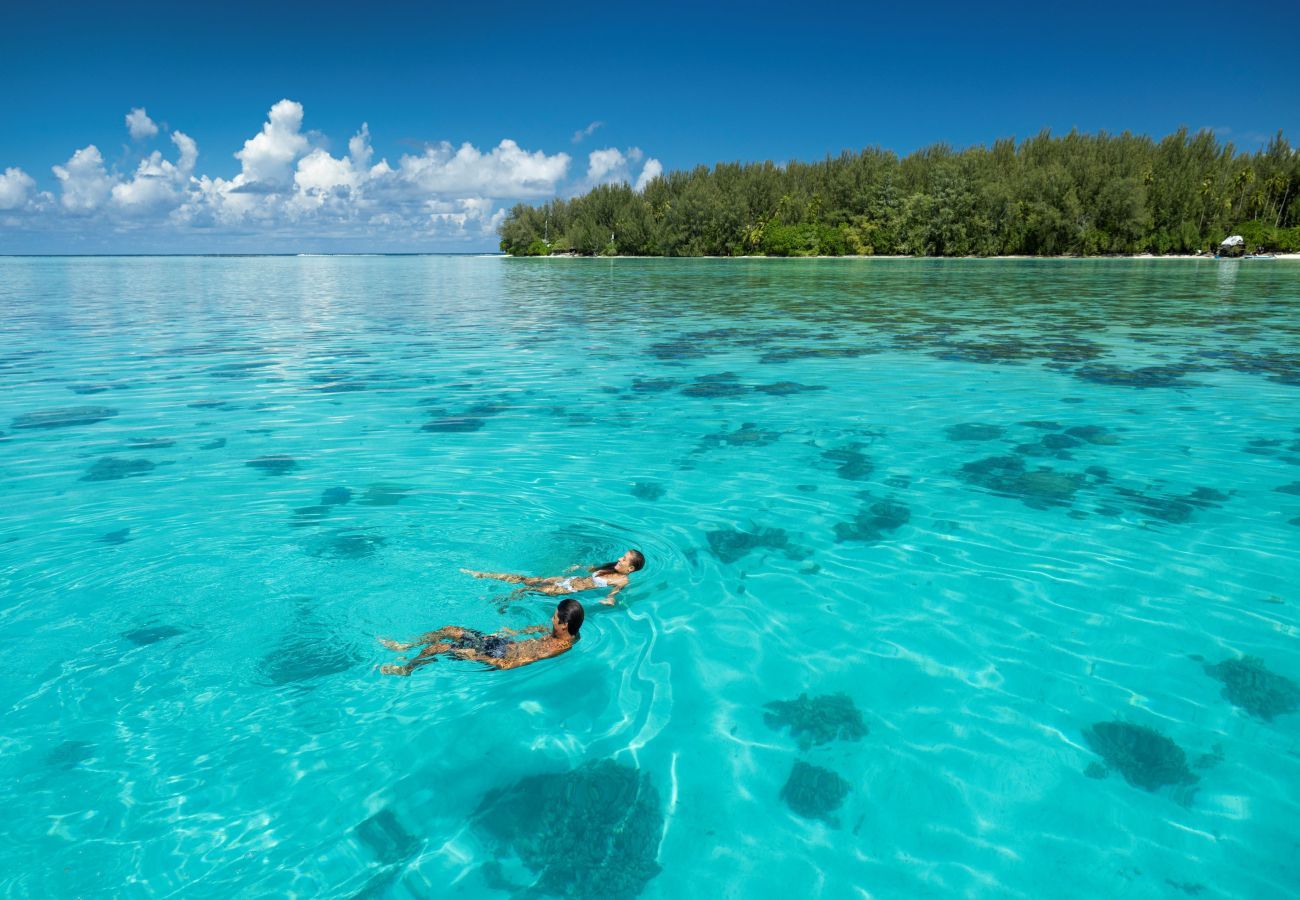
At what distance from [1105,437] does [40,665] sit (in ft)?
48.4

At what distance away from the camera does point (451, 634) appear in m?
6.20

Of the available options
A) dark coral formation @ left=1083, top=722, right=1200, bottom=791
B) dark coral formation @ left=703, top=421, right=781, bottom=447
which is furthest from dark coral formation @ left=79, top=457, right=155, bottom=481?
dark coral formation @ left=1083, top=722, right=1200, bottom=791

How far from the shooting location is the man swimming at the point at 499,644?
6.05 meters

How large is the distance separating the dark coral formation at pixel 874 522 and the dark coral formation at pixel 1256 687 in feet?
11.1

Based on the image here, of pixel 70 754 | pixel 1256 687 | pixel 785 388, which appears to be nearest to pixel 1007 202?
pixel 785 388

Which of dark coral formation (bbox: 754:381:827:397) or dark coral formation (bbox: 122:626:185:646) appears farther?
dark coral formation (bbox: 754:381:827:397)

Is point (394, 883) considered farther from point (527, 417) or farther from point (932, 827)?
point (527, 417)

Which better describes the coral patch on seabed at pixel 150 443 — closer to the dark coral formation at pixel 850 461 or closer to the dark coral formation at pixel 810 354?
the dark coral formation at pixel 850 461

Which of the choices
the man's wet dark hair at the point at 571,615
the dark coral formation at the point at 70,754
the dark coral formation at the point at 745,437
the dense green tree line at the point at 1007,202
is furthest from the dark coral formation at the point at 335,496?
the dense green tree line at the point at 1007,202

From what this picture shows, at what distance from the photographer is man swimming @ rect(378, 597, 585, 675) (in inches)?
238

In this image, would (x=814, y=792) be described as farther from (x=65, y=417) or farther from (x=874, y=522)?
(x=65, y=417)

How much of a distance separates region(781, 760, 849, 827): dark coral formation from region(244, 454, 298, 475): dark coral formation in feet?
29.3

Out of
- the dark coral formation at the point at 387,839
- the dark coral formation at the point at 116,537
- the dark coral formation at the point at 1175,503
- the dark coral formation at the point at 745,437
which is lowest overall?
the dark coral formation at the point at 387,839

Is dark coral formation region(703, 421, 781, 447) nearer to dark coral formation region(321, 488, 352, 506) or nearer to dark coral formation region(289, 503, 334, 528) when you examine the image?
dark coral formation region(321, 488, 352, 506)
